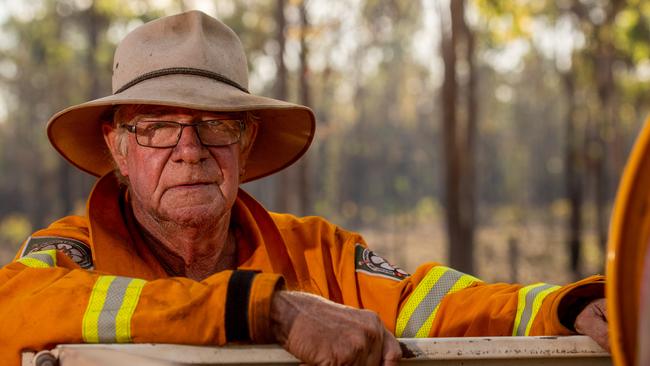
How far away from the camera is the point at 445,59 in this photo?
42.0ft

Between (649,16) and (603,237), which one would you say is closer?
(649,16)

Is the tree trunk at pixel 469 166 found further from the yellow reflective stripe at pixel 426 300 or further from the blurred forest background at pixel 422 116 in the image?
the yellow reflective stripe at pixel 426 300

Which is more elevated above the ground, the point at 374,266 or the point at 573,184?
the point at 374,266

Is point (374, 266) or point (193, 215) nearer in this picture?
point (193, 215)

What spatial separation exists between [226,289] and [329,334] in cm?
22

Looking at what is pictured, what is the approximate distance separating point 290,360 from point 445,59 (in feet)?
37.5

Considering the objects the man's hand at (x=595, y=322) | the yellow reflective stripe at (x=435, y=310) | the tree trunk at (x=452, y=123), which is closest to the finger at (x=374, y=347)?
the man's hand at (x=595, y=322)

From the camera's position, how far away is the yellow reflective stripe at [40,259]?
2059mm

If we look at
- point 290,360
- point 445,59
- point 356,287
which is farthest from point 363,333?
point 445,59

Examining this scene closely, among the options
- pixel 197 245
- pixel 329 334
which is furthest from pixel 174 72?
pixel 329 334

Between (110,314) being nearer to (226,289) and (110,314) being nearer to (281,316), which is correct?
(226,289)

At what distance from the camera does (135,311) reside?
1795 mm

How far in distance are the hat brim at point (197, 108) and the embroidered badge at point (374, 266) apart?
489 millimetres

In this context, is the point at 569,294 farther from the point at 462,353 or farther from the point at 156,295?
the point at 156,295
